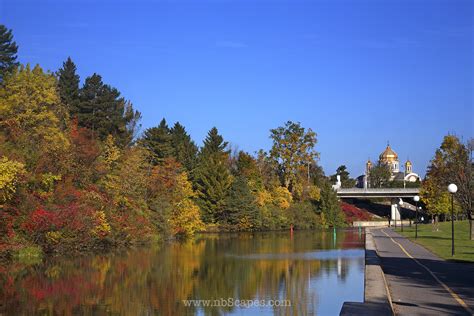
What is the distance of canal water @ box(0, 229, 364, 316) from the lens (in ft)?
58.3

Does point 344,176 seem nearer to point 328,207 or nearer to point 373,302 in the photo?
point 328,207

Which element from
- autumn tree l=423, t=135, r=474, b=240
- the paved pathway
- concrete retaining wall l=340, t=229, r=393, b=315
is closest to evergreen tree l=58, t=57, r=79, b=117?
autumn tree l=423, t=135, r=474, b=240

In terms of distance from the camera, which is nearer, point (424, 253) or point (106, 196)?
point (424, 253)

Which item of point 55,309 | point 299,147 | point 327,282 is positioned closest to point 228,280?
point 327,282

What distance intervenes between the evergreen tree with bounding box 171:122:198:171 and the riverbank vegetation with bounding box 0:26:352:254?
171 millimetres

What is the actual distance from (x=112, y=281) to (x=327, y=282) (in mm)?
8135

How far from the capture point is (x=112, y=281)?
2425cm

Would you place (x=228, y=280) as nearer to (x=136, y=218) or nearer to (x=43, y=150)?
(x=43, y=150)

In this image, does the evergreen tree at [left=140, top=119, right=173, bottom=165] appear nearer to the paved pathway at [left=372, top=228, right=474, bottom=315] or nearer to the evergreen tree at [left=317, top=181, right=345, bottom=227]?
the evergreen tree at [left=317, top=181, right=345, bottom=227]

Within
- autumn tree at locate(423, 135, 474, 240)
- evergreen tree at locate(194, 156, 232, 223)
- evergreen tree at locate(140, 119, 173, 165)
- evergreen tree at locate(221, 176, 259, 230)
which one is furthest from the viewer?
evergreen tree at locate(194, 156, 232, 223)

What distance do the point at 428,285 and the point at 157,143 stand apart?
172 ft

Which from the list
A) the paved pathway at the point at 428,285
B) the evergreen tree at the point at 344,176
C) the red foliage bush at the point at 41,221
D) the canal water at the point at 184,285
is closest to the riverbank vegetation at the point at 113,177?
the red foliage bush at the point at 41,221

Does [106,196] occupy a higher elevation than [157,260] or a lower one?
higher

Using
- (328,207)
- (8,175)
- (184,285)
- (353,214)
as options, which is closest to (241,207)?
(328,207)
